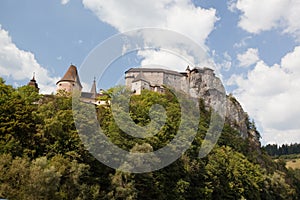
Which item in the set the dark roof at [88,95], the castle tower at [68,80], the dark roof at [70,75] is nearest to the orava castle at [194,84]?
A: the dark roof at [88,95]

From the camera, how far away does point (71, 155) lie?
34.7 m

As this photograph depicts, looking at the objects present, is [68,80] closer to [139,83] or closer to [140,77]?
[139,83]

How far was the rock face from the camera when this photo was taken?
9631cm

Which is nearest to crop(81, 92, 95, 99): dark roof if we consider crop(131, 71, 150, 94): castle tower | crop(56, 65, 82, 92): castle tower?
crop(56, 65, 82, 92): castle tower

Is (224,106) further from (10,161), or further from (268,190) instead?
(10,161)

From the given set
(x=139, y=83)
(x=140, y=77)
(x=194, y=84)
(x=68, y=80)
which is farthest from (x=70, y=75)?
(x=194, y=84)

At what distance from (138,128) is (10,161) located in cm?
2056

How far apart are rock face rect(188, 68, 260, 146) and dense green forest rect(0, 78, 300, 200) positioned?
36.4 meters

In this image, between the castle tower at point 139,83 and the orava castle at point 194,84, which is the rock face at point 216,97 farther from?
the castle tower at point 139,83

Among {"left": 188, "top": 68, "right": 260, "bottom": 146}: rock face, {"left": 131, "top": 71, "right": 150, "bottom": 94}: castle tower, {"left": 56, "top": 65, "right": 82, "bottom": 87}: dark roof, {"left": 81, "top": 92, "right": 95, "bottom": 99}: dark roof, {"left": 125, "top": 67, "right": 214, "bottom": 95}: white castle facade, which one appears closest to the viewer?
{"left": 81, "top": 92, "right": 95, "bottom": 99}: dark roof

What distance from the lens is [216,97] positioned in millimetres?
99375

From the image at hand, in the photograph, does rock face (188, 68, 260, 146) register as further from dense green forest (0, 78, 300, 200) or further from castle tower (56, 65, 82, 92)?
dense green forest (0, 78, 300, 200)

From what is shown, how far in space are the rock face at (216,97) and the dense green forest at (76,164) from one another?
36352 mm

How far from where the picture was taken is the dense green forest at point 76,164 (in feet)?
90.8
